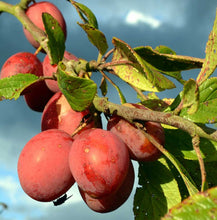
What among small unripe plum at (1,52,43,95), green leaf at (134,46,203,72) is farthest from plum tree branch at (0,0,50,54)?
green leaf at (134,46,203,72)

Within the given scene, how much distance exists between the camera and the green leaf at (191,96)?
806 millimetres

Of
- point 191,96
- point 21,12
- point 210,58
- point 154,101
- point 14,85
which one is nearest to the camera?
point 191,96

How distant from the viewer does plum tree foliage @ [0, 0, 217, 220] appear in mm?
857

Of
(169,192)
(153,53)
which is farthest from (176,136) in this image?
(153,53)

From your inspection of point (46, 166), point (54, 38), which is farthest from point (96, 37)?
point (46, 166)

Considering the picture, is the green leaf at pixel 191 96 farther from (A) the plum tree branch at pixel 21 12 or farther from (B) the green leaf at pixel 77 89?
(A) the plum tree branch at pixel 21 12

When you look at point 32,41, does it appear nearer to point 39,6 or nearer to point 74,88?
point 39,6

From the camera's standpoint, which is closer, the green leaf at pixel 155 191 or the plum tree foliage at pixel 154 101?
the plum tree foliage at pixel 154 101

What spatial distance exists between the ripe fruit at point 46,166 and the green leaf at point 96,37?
364mm

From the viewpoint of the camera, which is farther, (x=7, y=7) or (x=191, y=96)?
(x=7, y=7)

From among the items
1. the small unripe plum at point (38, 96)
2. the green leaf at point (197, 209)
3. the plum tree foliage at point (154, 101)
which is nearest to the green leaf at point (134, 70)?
the plum tree foliage at point (154, 101)

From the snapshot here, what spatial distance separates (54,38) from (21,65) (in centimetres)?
31

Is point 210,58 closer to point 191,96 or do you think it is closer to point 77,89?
point 191,96

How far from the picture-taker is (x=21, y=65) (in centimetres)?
129
